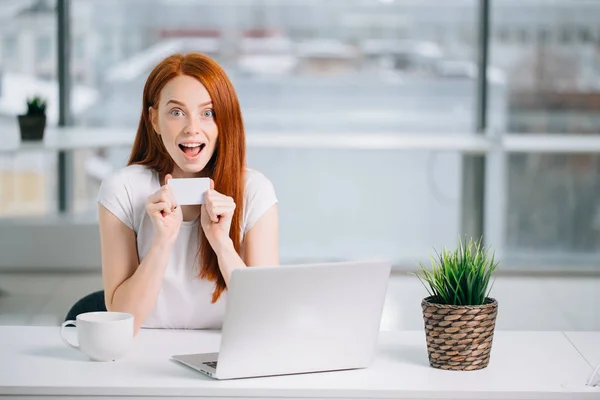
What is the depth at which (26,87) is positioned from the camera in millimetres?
4812

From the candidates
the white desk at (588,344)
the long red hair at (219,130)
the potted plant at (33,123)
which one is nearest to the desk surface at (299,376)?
the white desk at (588,344)

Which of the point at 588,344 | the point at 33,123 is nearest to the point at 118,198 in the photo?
the point at 588,344

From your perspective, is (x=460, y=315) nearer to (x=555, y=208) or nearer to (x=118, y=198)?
(x=118, y=198)

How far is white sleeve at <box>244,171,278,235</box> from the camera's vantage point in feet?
6.86

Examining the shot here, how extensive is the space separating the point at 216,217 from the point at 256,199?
19 centimetres

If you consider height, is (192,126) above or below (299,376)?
above

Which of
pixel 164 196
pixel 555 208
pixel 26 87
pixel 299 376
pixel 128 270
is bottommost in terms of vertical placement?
pixel 299 376

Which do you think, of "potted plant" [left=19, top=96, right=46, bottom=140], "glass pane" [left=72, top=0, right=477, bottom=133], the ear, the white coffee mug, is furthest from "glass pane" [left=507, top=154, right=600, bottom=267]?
the white coffee mug

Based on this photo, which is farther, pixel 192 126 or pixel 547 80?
pixel 547 80

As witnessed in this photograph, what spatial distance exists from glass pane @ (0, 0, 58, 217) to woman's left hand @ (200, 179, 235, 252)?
2.91 m

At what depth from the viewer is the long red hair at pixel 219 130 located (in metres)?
2.01

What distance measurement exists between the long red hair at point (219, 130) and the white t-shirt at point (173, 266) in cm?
2

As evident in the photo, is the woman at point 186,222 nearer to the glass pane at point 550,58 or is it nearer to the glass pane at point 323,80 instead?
the glass pane at point 323,80

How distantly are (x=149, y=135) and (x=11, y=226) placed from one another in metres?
2.77
